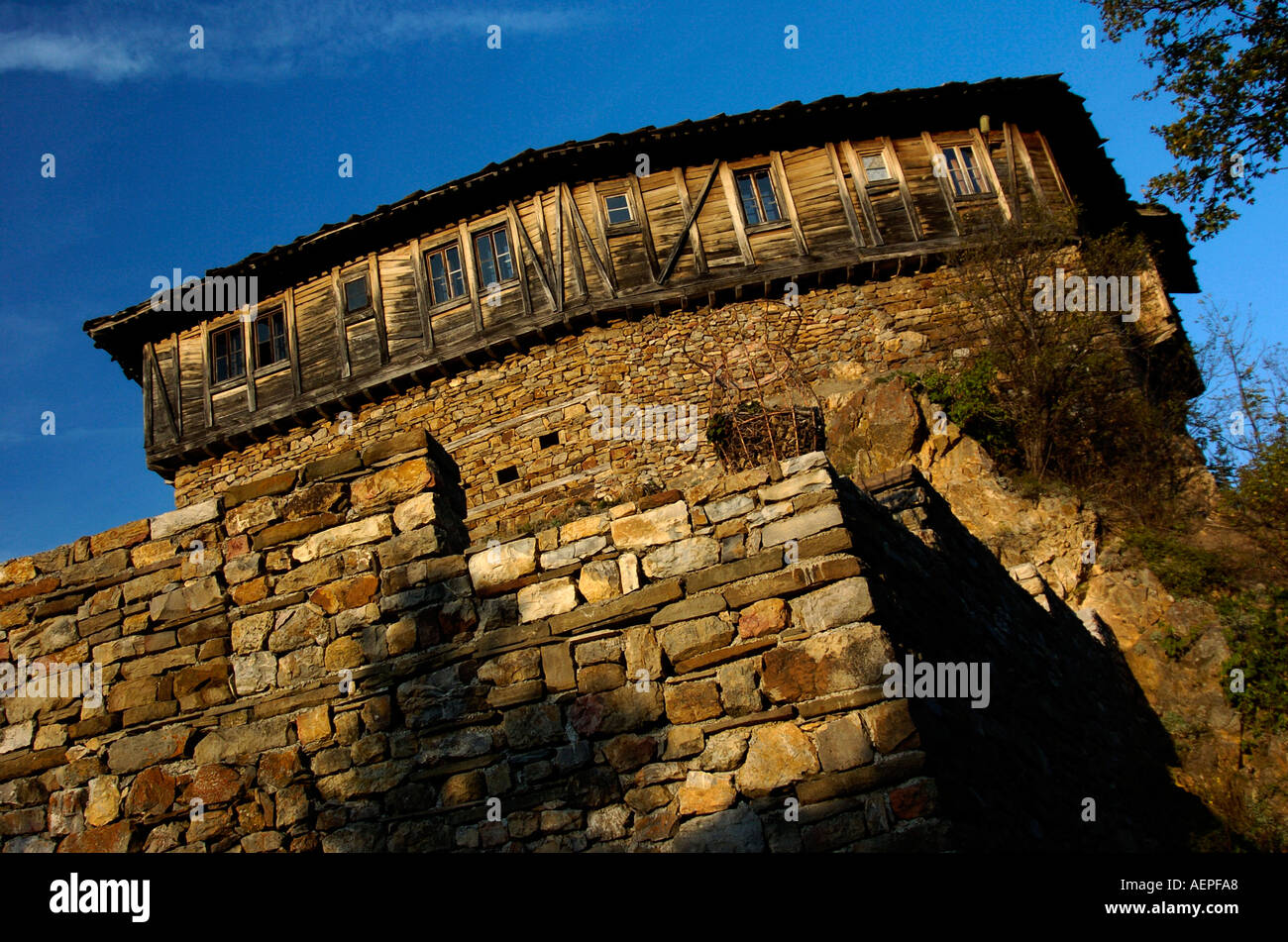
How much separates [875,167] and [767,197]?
7.00 feet

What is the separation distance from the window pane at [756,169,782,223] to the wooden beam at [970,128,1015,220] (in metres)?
4.00

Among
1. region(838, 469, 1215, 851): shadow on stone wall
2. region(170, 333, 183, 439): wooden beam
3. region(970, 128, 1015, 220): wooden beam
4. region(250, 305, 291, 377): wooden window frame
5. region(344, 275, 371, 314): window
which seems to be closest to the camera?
region(838, 469, 1215, 851): shadow on stone wall

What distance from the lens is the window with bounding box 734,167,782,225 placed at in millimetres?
16703

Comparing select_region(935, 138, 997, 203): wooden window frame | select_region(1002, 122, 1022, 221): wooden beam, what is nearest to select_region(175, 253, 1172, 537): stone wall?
select_region(935, 138, 997, 203): wooden window frame

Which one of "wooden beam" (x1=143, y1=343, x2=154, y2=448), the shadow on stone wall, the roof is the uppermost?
the roof

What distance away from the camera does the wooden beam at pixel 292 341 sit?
17.2 metres

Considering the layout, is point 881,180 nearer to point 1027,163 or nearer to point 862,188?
point 862,188

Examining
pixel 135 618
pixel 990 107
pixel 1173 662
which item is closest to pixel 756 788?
pixel 135 618

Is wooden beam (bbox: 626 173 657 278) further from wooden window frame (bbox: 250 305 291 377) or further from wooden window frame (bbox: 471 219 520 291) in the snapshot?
wooden window frame (bbox: 250 305 291 377)

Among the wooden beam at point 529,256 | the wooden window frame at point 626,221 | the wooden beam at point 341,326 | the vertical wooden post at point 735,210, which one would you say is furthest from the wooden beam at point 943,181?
the wooden beam at point 341,326

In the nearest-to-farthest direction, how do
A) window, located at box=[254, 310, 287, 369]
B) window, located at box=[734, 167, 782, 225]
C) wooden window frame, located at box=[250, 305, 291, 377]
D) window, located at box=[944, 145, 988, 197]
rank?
window, located at box=[734, 167, 782, 225]
window, located at box=[944, 145, 988, 197]
wooden window frame, located at box=[250, 305, 291, 377]
window, located at box=[254, 310, 287, 369]

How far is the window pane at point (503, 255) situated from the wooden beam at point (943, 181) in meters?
7.95

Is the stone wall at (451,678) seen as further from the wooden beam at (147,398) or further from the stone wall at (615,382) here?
the wooden beam at (147,398)
